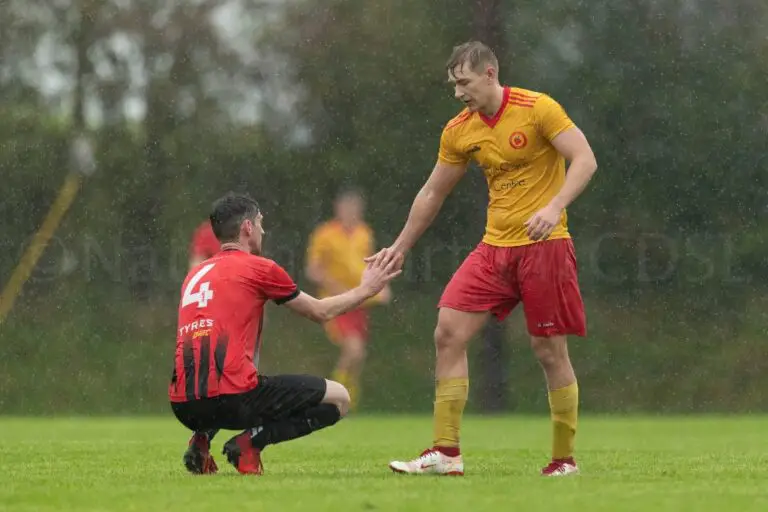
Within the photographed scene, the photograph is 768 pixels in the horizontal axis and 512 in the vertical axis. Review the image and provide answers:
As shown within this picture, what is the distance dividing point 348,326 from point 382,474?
7712 millimetres

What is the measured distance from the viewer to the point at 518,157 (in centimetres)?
714

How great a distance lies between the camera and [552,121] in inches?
277

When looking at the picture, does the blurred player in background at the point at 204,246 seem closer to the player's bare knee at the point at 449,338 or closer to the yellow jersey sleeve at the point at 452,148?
the yellow jersey sleeve at the point at 452,148

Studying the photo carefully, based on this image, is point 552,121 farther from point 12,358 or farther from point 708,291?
point 12,358

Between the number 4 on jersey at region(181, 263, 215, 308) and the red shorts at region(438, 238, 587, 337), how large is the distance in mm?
1053

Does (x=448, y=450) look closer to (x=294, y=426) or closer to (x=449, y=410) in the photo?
(x=449, y=410)

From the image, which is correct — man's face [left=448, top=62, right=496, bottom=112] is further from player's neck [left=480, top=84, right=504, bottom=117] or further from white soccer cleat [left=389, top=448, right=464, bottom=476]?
white soccer cleat [left=389, top=448, right=464, bottom=476]

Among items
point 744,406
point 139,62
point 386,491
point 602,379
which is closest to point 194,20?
point 139,62

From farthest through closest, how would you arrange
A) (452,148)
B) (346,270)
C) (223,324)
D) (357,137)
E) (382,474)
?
(357,137)
(346,270)
(452,148)
(382,474)
(223,324)

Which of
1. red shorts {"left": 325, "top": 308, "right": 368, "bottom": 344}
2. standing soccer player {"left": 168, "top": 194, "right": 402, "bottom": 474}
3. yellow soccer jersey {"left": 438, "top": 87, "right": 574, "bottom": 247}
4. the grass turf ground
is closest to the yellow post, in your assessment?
red shorts {"left": 325, "top": 308, "right": 368, "bottom": 344}

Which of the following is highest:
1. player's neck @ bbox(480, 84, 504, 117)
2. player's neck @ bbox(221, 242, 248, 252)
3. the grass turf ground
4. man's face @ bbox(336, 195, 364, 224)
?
man's face @ bbox(336, 195, 364, 224)

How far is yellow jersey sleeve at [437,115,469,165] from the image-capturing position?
739 centimetres

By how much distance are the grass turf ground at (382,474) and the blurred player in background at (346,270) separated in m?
2.29

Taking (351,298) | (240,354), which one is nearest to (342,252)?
(351,298)
